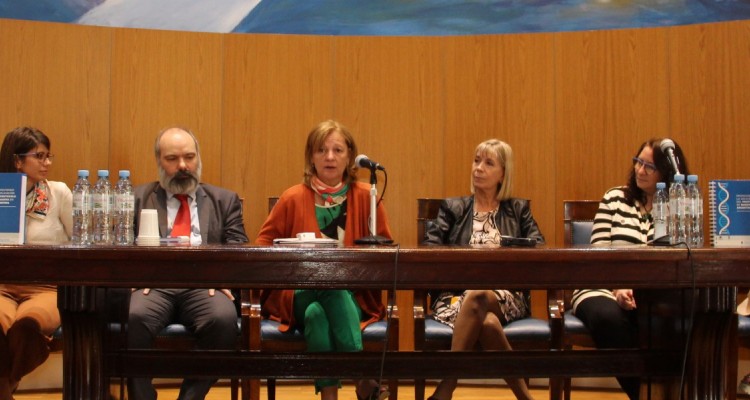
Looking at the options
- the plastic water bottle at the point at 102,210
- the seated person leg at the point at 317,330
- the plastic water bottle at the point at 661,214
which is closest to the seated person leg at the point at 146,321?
the plastic water bottle at the point at 102,210

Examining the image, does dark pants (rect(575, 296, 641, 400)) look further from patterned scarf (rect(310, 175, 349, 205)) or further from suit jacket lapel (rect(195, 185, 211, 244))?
suit jacket lapel (rect(195, 185, 211, 244))

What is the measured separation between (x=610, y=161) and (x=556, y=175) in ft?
1.04

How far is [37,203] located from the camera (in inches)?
147

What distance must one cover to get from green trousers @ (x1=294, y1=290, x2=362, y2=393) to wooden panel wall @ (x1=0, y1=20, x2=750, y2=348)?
1784 millimetres

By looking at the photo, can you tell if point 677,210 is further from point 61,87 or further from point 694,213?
point 61,87

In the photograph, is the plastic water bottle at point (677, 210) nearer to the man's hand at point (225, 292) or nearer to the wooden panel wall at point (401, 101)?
the man's hand at point (225, 292)

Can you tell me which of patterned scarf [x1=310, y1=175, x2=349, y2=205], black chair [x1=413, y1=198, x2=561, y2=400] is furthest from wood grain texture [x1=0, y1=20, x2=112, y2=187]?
black chair [x1=413, y1=198, x2=561, y2=400]

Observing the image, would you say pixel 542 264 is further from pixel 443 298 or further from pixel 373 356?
pixel 443 298

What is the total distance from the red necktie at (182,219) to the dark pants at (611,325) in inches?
69.5

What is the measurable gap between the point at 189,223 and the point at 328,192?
2.14 feet

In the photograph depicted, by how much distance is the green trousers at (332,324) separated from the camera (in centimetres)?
300

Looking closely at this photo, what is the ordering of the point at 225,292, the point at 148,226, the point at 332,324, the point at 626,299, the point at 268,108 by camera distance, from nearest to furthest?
the point at 148,226, the point at 332,324, the point at 626,299, the point at 225,292, the point at 268,108

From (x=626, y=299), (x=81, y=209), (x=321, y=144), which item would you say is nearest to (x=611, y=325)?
(x=626, y=299)

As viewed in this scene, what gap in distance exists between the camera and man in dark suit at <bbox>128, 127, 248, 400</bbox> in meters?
3.20
